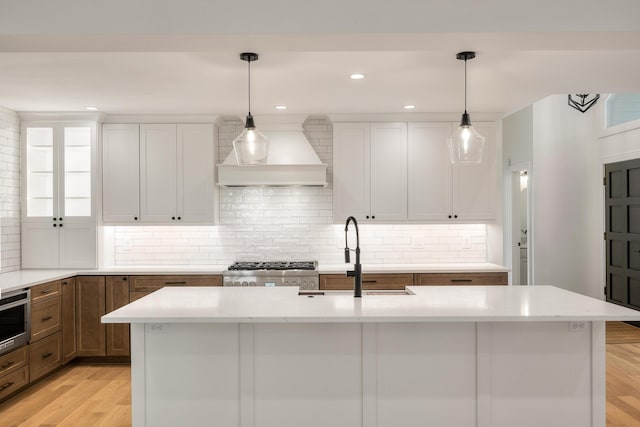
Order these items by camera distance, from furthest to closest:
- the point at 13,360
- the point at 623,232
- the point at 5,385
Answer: the point at 623,232, the point at 13,360, the point at 5,385

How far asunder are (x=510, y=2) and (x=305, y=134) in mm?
3186

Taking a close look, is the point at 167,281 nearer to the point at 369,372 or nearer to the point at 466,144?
the point at 369,372

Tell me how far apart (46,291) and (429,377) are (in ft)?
11.5

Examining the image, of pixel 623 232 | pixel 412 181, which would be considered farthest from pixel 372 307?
pixel 623 232

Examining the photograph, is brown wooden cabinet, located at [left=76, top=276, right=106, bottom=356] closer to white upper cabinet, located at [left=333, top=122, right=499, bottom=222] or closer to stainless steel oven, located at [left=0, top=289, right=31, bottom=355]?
stainless steel oven, located at [left=0, top=289, right=31, bottom=355]

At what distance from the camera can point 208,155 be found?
5.14 m

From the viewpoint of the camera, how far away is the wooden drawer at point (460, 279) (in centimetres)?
485

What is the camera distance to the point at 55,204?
198 inches

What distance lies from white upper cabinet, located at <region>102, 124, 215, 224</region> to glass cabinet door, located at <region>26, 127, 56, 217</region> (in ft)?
1.74

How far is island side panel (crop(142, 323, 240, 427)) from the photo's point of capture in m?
2.72

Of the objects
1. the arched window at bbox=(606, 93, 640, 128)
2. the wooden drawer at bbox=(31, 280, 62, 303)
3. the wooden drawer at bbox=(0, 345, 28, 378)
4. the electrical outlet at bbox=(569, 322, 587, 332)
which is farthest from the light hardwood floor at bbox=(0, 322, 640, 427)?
the arched window at bbox=(606, 93, 640, 128)

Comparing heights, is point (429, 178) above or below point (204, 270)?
above

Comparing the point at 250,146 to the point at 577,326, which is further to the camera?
the point at 250,146

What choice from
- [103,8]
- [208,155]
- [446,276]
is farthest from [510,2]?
[208,155]
